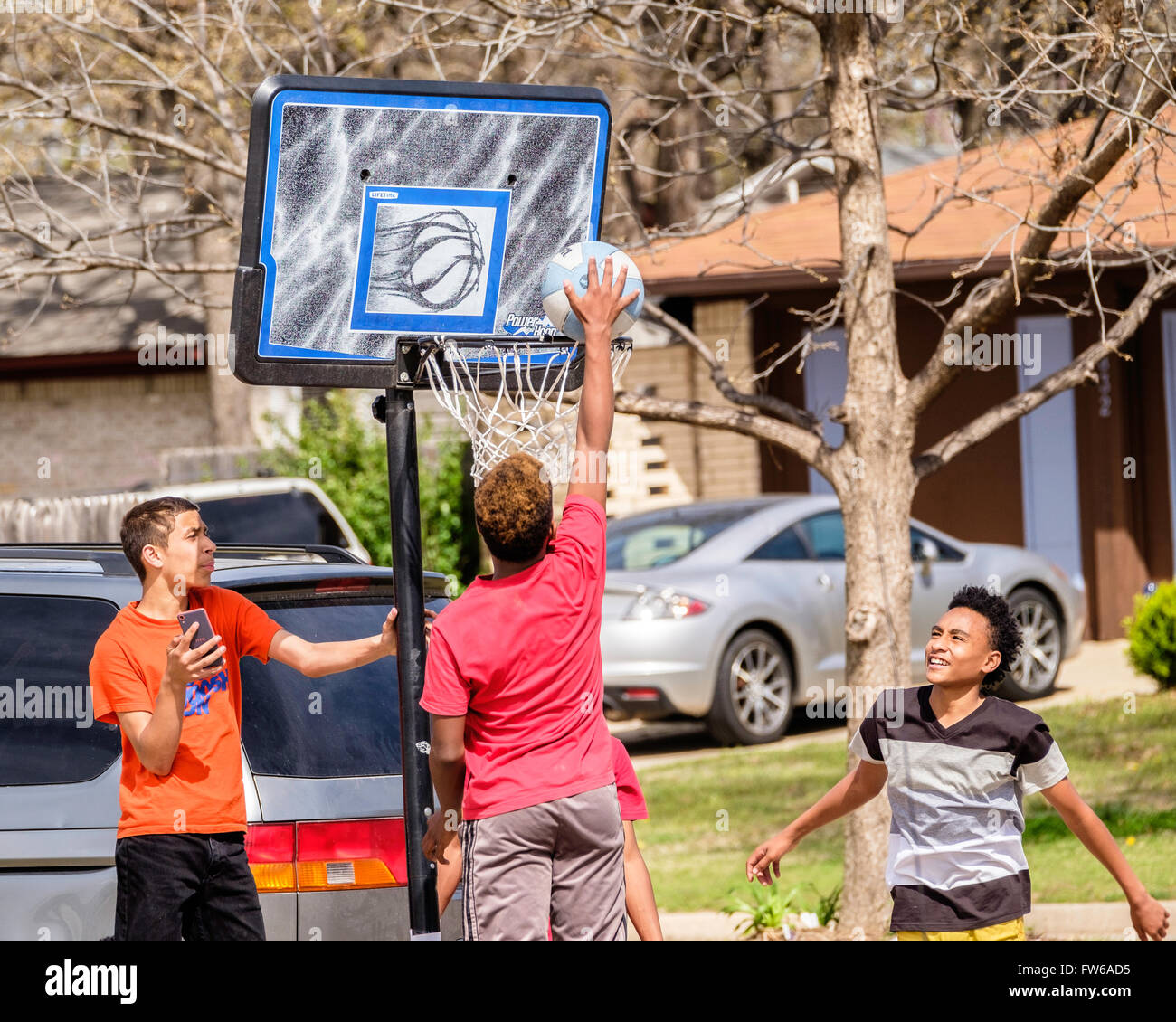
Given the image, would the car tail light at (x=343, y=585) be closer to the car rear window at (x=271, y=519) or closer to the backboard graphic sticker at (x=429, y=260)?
the backboard graphic sticker at (x=429, y=260)

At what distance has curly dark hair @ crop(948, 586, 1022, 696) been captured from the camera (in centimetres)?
423

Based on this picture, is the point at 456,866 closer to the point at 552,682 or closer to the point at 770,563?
the point at 552,682

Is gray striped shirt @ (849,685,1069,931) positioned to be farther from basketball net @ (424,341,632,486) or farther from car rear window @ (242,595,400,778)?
car rear window @ (242,595,400,778)

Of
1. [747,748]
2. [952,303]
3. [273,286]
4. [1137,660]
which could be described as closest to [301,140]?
[273,286]

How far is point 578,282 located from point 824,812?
1.65 meters

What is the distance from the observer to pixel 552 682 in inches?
153

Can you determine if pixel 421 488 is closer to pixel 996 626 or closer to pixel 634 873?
pixel 634 873

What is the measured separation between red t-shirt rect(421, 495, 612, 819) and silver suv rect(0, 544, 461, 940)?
A: 626 mm

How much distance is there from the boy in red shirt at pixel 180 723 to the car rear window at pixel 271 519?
6915mm

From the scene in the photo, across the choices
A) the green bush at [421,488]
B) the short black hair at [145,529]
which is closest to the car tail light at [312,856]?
the short black hair at [145,529]

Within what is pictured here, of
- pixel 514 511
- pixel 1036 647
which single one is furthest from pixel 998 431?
pixel 514 511

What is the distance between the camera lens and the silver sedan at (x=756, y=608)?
1080 cm
